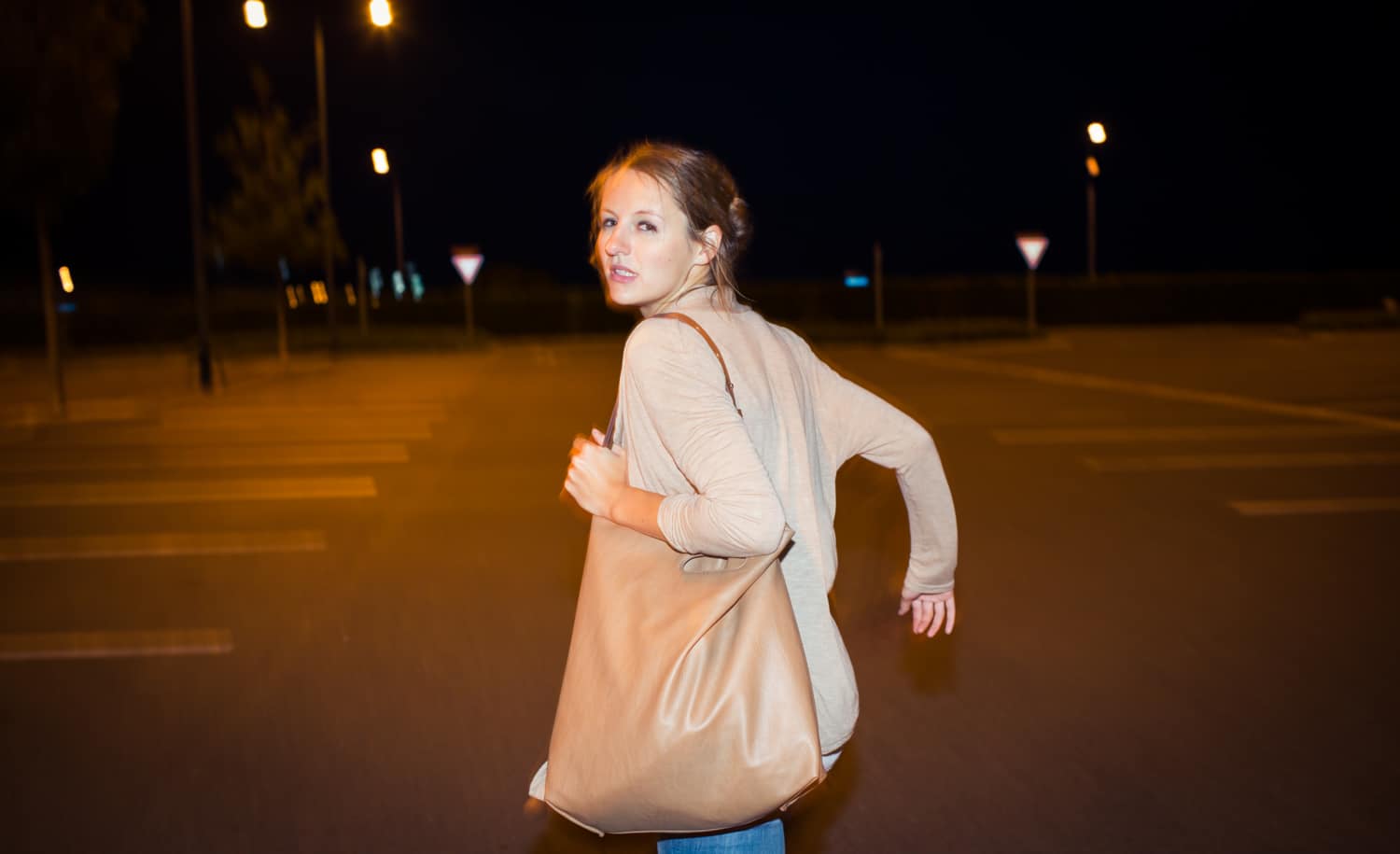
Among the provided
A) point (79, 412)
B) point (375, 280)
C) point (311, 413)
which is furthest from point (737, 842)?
point (375, 280)

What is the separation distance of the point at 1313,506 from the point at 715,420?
899 cm

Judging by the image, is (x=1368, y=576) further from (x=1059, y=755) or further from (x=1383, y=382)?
(x=1383, y=382)

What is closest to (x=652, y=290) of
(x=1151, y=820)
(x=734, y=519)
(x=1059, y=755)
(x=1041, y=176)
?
(x=734, y=519)

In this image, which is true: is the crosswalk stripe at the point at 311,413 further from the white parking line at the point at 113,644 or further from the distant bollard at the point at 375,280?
the distant bollard at the point at 375,280

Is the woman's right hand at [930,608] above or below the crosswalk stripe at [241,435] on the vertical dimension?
above

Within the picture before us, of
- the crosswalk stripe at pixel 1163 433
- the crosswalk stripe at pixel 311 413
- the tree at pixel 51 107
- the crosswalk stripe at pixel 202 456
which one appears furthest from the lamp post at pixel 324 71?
the crosswalk stripe at pixel 1163 433

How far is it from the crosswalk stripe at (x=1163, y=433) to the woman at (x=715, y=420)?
1206 centimetres

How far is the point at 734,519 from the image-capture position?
87.7 inches

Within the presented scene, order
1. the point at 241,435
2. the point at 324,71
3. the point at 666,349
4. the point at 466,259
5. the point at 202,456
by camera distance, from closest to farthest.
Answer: the point at 666,349 < the point at 202,456 < the point at 241,435 < the point at 324,71 < the point at 466,259

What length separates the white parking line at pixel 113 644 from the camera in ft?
21.9

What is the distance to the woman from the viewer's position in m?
2.27

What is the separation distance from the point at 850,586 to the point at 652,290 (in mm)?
5518

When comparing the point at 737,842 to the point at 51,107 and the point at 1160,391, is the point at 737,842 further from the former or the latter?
the point at 51,107

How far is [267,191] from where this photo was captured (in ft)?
156
